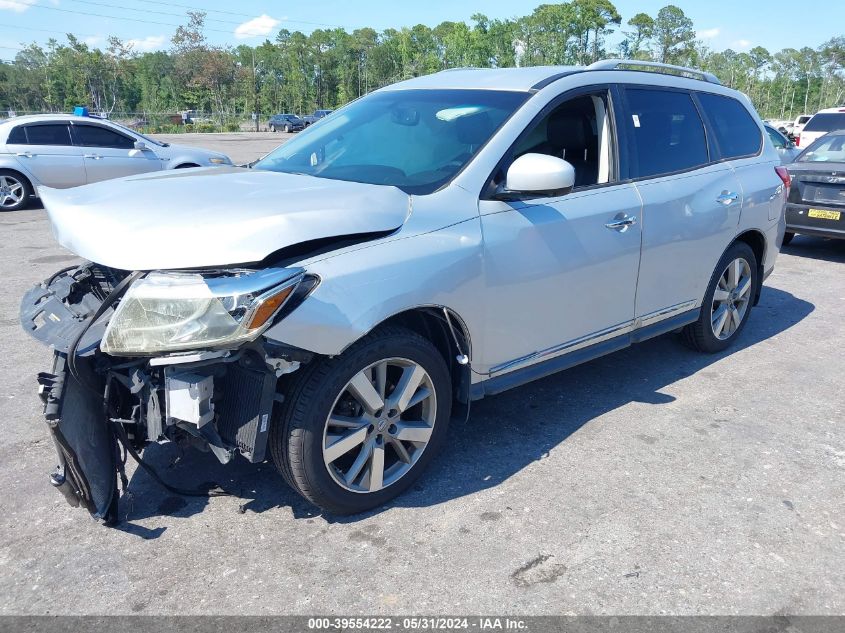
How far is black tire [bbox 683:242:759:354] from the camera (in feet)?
16.3

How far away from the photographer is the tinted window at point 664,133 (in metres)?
4.20

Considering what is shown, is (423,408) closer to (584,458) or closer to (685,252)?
(584,458)

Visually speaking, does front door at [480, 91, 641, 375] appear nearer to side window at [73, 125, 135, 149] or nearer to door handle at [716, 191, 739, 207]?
door handle at [716, 191, 739, 207]

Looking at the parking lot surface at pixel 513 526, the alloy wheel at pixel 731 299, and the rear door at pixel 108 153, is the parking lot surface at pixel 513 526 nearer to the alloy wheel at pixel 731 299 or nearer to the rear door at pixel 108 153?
the alloy wheel at pixel 731 299

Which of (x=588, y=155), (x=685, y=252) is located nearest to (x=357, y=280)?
(x=588, y=155)

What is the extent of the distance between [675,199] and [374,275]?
2402 millimetres

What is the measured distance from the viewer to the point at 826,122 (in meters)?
14.7

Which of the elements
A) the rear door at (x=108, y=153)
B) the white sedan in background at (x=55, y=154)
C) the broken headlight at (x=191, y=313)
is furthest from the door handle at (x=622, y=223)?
the white sedan in background at (x=55, y=154)

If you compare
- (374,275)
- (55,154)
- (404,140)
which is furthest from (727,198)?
(55,154)

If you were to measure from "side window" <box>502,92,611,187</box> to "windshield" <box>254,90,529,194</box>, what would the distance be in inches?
15.8

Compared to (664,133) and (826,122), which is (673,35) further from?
(664,133)

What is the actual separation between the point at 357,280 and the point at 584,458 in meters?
1.71

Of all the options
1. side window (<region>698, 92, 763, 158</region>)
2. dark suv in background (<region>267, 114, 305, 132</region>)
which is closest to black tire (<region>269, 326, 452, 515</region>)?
side window (<region>698, 92, 763, 158</region>)

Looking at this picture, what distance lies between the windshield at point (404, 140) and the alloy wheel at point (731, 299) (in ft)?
7.94
